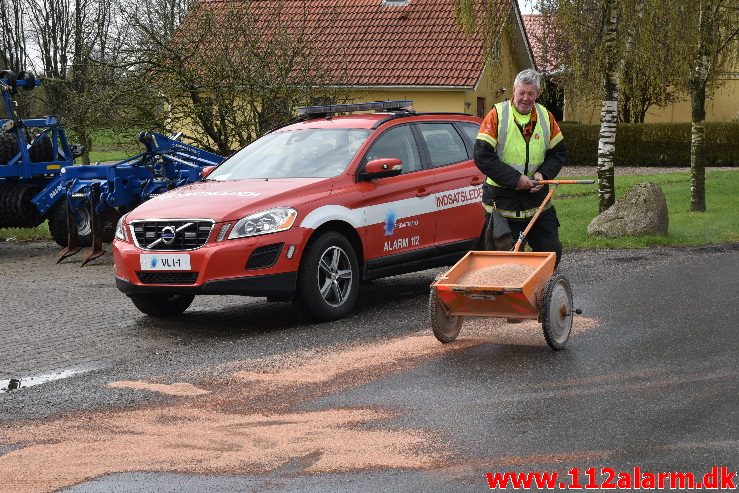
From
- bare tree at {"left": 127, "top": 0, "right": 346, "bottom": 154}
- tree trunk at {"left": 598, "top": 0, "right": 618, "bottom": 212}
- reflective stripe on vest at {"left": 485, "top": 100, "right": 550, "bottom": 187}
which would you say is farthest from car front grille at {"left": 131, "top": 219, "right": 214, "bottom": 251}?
tree trunk at {"left": 598, "top": 0, "right": 618, "bottom": 212}

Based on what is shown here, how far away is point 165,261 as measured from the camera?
10.2 m

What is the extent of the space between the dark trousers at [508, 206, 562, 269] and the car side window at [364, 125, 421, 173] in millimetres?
2131

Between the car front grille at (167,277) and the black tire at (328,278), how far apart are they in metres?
0.90

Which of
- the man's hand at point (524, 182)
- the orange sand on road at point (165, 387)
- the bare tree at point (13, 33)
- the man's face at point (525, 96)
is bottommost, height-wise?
the orange sand on road at point (165, 387)

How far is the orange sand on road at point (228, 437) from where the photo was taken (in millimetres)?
6006

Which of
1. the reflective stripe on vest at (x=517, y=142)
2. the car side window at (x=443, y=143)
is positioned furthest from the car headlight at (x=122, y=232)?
the reflective stripe on vest at (x=517, y=142)

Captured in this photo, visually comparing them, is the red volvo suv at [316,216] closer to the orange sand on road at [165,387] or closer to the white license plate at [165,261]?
the white license plate at [165,261]

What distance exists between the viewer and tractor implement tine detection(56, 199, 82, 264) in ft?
54.4

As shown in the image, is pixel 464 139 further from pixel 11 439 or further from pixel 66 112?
pixel 66 112

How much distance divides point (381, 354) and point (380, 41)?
96.7ft

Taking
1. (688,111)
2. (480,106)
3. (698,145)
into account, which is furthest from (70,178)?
(688,111)

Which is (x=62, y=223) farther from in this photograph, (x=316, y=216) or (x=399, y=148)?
(x=316, y=216)

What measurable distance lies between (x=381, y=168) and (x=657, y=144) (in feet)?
103

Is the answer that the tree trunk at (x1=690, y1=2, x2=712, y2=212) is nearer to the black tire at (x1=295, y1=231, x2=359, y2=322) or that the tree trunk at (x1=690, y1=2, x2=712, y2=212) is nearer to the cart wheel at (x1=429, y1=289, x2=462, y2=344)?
the black tire at (x1=295, y1=231, x2=359, y2=322)
